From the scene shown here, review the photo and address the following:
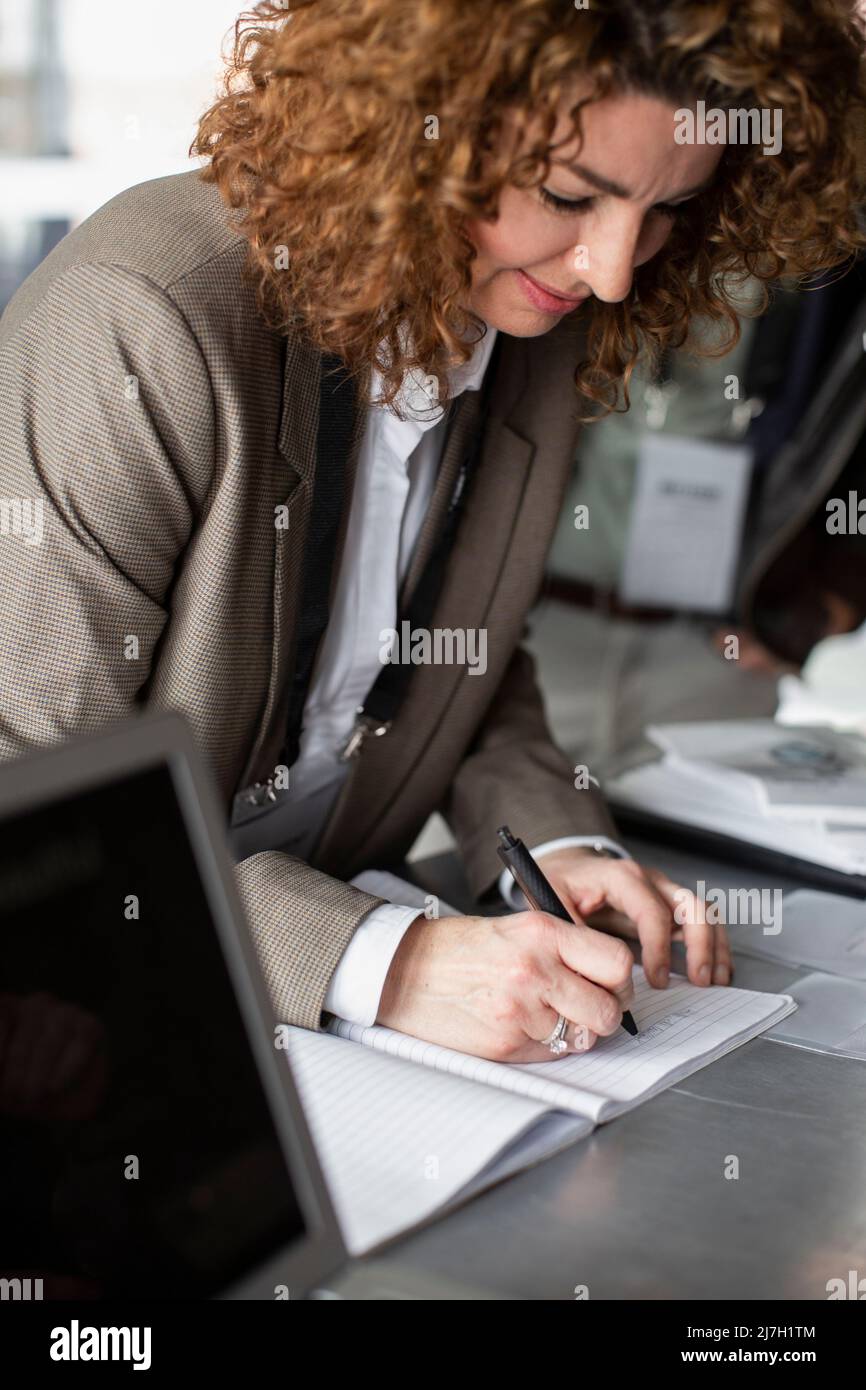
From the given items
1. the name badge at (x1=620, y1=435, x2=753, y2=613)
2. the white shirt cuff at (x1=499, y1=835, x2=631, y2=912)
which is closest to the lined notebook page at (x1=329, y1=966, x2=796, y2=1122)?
the white shirt cuff at (x1=499, y1=835, x2=631, y2=912)

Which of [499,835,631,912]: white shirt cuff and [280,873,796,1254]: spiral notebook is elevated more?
[499,835,631,912]: white shirt cuff

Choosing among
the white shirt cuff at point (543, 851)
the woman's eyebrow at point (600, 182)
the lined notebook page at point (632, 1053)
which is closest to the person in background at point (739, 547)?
the white shirt cuff at point (543, 851)

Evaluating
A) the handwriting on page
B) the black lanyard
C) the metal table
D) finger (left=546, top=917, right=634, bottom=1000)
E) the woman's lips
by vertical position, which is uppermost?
the woman's lips

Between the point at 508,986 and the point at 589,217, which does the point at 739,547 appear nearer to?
the point at 589,217

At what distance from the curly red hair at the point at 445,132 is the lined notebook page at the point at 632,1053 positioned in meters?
0.59

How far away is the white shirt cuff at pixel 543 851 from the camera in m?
1.42

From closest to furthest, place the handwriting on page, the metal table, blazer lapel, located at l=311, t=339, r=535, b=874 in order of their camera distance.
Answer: the metal table
the handwriting on page
blazer lapel, located at l=311, t=339, r=535, b=874

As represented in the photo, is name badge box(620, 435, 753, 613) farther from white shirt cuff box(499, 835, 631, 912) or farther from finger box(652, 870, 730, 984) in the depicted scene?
finger box(652, 870, 730, 984)

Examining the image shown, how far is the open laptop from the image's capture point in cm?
60

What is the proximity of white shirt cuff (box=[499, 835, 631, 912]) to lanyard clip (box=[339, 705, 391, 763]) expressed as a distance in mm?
193

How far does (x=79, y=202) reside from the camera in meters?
4.94
